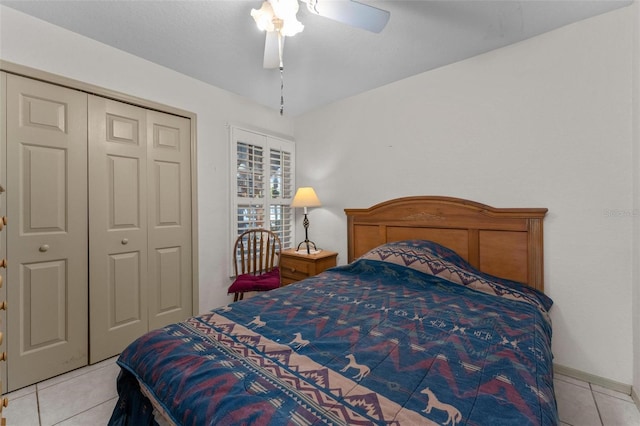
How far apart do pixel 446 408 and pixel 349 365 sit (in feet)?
1.08

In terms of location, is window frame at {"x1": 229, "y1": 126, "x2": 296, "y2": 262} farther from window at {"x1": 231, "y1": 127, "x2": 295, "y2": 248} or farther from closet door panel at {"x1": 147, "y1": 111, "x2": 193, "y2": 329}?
closet door panel at {"x1": 147, "y1": 111, "x2": 193, "y2": 329}

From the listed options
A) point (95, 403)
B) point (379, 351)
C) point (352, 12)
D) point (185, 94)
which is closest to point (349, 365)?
point (379, 351)

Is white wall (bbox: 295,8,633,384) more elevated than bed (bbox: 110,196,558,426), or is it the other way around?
white wall (bbox: 295,8,633,384)

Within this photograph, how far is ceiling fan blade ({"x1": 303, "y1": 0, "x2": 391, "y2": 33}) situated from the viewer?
1.37 meters

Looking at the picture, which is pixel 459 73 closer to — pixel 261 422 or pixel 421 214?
pixel 421 214

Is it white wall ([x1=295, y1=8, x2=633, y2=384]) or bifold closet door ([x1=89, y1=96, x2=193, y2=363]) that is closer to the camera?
white wall ([x1=295, y1=8, x2=633, y2=384])

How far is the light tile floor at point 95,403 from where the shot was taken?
152 centimetres

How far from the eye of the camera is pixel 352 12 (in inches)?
56.1

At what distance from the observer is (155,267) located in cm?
243

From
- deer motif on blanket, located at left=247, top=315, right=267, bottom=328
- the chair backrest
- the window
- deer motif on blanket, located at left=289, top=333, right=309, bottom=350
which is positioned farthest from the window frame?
deer motif on blanket, located at left=289, top=333, right=309, bottom=350

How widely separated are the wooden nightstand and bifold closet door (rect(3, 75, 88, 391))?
172cm

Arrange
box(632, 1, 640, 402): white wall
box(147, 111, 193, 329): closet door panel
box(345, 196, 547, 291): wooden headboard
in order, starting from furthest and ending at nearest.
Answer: box(147, 111, 193, 329): closet door panel
box(345, 196, 547, 291): wooden headboard
box(632, 1, 640, 402): white wall

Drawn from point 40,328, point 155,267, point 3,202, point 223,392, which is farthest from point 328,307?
point 3,202

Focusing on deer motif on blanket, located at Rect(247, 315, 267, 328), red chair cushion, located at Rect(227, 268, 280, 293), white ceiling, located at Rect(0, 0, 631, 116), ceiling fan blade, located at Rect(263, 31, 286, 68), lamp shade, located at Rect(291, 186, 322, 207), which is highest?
white ceiling, located at Rect(0, 0, 631, 116)
